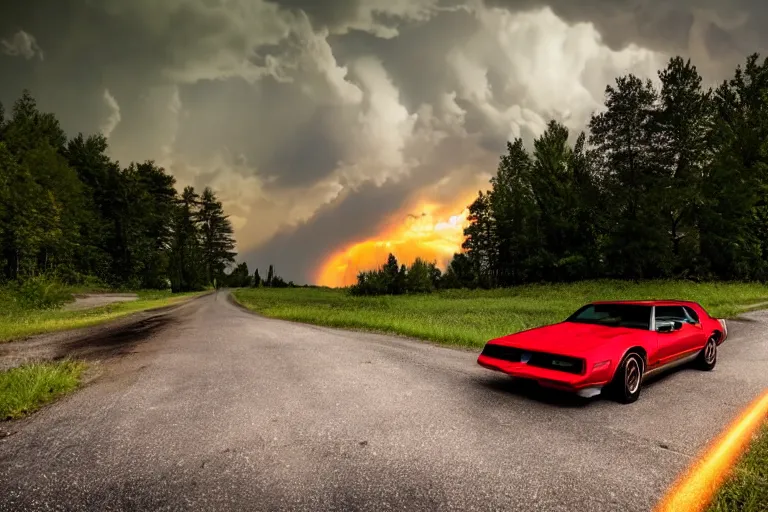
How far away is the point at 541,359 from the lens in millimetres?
4977

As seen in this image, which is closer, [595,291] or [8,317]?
[8,317]

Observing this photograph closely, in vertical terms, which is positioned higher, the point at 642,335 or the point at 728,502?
the point at 642,335

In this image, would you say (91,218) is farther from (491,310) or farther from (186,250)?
(491,310)

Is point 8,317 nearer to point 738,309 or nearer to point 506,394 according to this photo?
point 506,394

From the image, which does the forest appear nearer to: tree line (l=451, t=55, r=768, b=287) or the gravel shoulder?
tree line (l=451, t=55, r=768, b=287)

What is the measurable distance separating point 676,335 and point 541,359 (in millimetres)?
2805

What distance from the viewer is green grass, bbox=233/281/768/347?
12.1m

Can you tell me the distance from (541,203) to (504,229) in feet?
16.7

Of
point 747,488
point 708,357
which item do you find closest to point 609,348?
point 747,488

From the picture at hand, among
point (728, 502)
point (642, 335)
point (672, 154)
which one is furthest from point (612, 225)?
point (728, 502)

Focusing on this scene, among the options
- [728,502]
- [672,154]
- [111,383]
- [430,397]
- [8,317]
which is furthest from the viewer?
[672,154]

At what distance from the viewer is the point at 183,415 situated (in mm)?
4645

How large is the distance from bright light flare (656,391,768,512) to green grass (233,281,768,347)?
18.5 ft

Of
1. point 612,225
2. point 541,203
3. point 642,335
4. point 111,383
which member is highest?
point 541,203
